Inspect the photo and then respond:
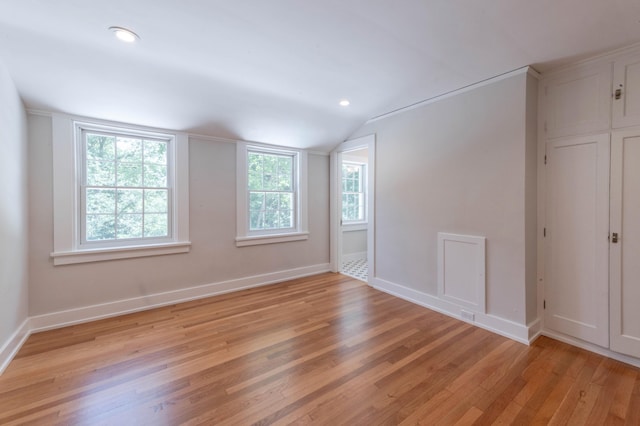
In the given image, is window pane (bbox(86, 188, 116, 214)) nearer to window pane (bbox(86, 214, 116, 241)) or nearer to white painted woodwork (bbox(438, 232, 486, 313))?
window pane (bbox(86, 214, 116, 241))

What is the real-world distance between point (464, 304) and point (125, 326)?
3.49 meters

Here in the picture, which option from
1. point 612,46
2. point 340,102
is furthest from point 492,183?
point 340,102

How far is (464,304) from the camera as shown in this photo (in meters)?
2.82

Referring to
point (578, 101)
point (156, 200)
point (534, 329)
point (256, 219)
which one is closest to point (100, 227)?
point (156, 200)

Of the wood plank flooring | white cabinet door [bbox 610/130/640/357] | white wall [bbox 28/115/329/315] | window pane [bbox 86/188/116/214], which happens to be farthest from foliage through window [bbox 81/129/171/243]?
white cabinet door [bbox 610/130/640/357]

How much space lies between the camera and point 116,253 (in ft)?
9.73

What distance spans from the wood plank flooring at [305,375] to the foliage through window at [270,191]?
1642 millimetres

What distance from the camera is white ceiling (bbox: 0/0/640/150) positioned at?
1.74 meters

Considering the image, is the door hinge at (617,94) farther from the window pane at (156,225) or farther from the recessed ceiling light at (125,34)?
the window pane at (156,225)

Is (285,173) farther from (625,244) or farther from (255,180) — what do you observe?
(625,244)

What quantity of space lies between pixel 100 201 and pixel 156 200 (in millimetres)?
531

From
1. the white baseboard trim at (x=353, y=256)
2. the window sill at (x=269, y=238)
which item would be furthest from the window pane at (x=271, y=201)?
the white baseboard trim at (x=353, y=256)

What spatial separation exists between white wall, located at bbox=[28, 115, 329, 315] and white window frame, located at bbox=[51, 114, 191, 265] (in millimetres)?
67

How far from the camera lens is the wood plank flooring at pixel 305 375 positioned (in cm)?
158
